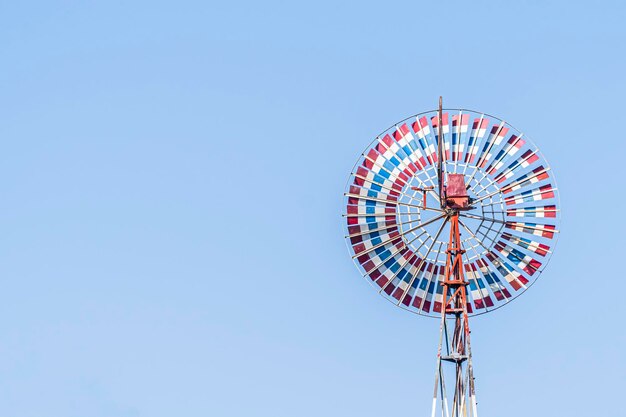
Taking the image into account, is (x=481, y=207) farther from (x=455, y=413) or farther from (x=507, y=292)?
(x=455, y=413)

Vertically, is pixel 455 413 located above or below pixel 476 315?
below

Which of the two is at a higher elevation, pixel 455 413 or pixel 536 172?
pixel 536 172

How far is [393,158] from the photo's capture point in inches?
3120

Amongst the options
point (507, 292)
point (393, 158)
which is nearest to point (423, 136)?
point (393, 158)

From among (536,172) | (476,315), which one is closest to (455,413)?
(476,315)

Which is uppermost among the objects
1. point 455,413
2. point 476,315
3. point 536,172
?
point 536,172

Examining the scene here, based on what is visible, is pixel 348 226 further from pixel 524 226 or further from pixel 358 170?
pixel 524 226

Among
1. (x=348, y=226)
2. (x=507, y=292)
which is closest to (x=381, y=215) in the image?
(x=348, y=226)

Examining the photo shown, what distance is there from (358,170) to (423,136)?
10.4 ft

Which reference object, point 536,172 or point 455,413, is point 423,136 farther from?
point 455,413

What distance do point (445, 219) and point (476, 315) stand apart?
181 inches

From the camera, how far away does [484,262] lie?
261ft

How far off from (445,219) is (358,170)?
14.9 feet

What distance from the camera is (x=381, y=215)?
7931cm
